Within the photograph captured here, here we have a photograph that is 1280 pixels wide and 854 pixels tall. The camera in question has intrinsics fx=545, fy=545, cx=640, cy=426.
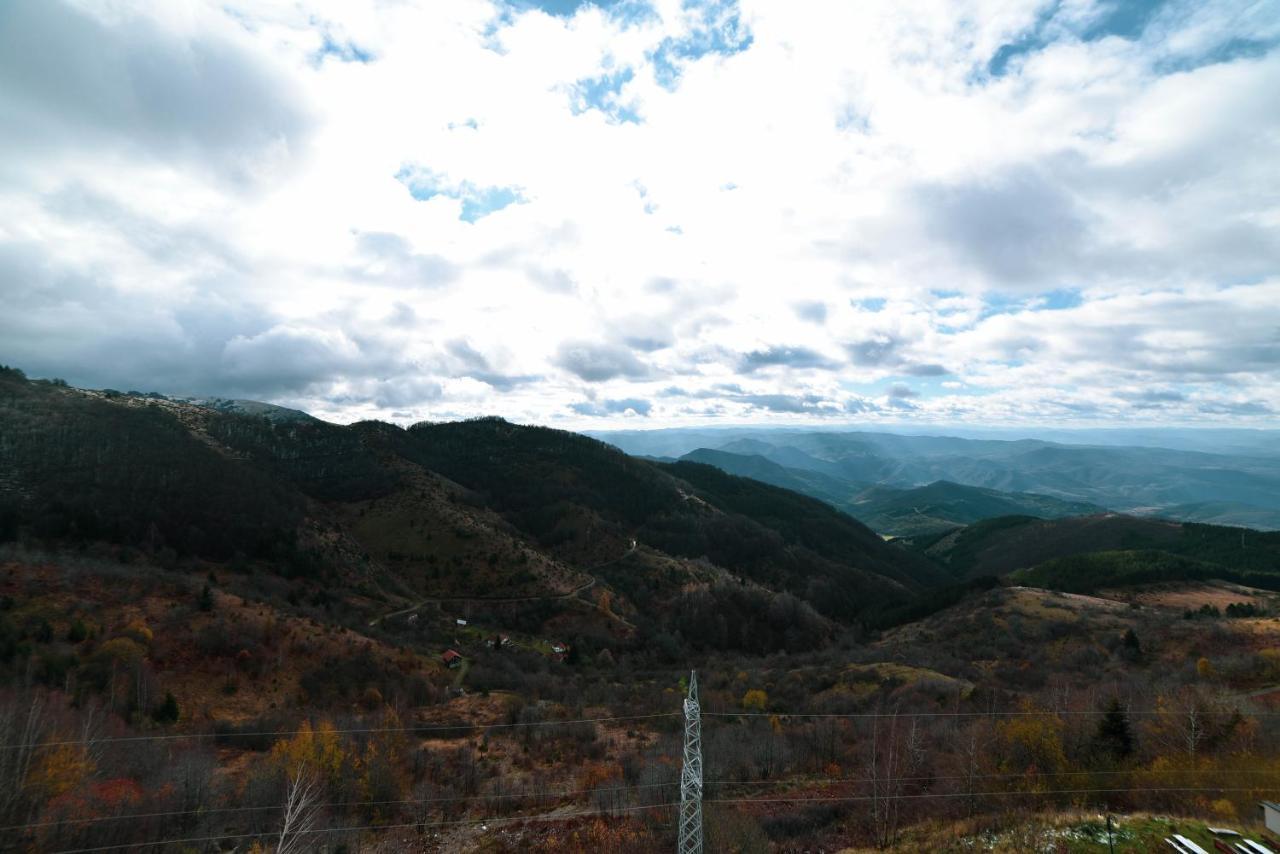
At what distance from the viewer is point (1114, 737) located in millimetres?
29656

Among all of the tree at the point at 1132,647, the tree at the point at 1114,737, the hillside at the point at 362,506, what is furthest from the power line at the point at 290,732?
the hillside at the point at 362,506

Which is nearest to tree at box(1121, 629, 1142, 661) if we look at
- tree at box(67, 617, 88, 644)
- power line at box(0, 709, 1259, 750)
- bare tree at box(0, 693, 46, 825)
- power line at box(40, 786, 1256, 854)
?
power line at box(0, 709, 1259, 750)

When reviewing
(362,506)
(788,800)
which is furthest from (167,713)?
(362,506)

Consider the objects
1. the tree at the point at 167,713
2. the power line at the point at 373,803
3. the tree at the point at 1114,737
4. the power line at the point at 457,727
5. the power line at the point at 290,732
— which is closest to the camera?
the power line at the point at 373,803

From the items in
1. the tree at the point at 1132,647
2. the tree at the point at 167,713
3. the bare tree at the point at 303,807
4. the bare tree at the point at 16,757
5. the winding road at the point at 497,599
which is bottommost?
the winding road at the point at 497,599

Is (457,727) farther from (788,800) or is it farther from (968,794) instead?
(968,794)

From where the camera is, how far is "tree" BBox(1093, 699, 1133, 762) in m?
29.4

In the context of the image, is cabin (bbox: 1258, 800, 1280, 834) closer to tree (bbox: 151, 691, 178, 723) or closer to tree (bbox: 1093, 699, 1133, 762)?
tree (bbox: 1093, 699, 1133, 762)

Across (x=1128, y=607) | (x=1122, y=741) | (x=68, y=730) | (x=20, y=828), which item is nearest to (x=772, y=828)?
(x=1122, y=741)

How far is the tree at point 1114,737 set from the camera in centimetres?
2936

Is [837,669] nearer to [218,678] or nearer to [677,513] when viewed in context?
[218,678]

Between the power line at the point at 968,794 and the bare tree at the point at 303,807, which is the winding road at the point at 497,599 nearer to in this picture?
the bare tree at the point at 303,807

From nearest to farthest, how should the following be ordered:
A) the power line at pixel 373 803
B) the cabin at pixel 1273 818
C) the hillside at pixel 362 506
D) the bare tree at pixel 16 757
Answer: the cabin at pixel 1273 818 → the power line at pixel 373 803 → the bare tree at pixel 16 757 → the hillside at pixel 362 506

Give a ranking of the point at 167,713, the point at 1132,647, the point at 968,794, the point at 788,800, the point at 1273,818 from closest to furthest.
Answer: the point at 1273,818 < the point at 968,794 < the point at 788,800 < the point at 167,713 < the point at 1132,647
